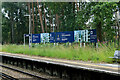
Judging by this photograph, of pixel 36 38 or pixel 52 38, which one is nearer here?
pixel 52 38

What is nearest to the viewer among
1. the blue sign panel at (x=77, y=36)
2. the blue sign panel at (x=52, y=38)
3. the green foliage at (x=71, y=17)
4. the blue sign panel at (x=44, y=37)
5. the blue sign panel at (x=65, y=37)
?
the blue sign panel at (x=77, y=36)

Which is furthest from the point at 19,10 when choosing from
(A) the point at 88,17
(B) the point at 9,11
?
(A) the point at 88,17

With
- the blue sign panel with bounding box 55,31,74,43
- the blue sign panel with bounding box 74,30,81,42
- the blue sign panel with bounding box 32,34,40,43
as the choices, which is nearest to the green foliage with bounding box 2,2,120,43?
the blue sign panel with bounding box 74,30,81,42

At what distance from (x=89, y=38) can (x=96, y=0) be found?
5.39 metres

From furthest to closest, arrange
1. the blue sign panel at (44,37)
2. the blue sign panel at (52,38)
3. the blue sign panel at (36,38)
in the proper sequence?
Result: the blue sign panel at (36,38)
the blue sign panel at (44,37)
the blue sign panel at (52,38)

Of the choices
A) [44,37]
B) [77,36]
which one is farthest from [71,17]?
[77,36]

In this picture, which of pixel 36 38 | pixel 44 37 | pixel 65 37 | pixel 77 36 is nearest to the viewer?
pixel 77 36

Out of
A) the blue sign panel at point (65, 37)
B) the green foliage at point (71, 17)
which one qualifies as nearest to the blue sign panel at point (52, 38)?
the blue sign panel at point (65, 37)

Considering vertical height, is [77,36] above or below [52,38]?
above

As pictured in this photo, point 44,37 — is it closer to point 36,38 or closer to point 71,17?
point 36,38

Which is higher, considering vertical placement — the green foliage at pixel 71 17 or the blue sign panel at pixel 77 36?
the green foliage at pixel 71 17

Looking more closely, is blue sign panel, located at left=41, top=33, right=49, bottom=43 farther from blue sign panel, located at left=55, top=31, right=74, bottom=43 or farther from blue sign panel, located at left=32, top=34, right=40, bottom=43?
blue sign panel, located at left=55, top=31, right=74, bottom=43

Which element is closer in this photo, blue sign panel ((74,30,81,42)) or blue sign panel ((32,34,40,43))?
blue sign panel ((74,30,81,42))

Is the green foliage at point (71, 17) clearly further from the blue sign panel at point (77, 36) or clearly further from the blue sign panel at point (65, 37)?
the blue sign panel at point (65, 37)
